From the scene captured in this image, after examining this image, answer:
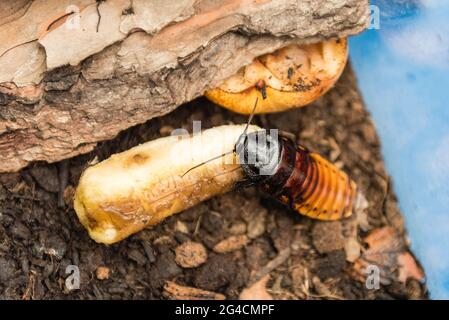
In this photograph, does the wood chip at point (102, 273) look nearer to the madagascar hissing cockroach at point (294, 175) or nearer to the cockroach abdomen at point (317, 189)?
the madagascar hissing cockroach at point (294, 175)

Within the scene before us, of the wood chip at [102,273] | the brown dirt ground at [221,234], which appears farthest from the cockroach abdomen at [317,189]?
the wood chip at [102,273]

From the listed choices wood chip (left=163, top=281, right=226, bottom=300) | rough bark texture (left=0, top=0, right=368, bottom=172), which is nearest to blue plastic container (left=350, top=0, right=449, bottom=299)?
rough bark texture (left=0, top=0, right=368, bottom=172)

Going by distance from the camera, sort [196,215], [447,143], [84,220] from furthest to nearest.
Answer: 1. [196,215]
2. [447,143]
3. [84,220]

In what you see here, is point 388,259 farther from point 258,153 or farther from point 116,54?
point 116,54

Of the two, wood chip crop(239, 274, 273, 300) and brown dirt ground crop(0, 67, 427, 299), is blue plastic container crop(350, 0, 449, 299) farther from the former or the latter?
wood chip crop(239, 274, 273, 300)

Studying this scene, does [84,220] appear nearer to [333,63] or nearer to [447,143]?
[333,63]

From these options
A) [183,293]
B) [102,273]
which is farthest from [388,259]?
[102,273]

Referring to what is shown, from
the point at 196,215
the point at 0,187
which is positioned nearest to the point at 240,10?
the point at 196,215
